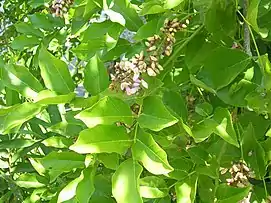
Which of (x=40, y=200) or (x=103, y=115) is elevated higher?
(x=103, y=115)

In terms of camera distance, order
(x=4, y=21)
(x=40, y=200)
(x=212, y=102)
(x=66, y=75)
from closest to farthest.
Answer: (x=66, y=75) → (x=212, y=102) → (x=40, y=200) → (x=4, y=21)

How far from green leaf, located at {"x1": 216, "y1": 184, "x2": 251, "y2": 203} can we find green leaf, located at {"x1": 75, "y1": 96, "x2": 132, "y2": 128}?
151 mm

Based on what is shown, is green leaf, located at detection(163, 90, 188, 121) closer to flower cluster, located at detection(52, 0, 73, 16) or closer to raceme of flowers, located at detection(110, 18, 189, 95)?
raceme of flowers, located at detection(110, 18, 189, 95)

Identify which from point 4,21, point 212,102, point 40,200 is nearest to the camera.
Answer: point 212,102

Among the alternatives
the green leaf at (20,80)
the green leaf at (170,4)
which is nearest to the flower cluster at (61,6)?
the green leaf at (20,80)

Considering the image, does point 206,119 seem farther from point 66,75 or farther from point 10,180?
point 10,180

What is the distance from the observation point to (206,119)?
71 centimetres

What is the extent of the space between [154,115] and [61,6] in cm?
37

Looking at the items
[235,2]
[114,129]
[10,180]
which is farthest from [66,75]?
[10,180]

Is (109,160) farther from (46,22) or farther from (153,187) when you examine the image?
(46,22)

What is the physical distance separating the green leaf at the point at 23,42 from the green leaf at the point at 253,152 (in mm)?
481

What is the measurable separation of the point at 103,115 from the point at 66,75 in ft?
0.41

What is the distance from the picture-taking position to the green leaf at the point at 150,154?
0.61 m

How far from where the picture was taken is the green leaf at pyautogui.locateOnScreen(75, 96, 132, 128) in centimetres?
61
